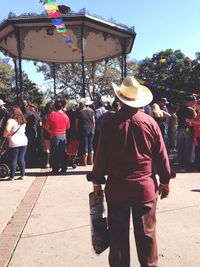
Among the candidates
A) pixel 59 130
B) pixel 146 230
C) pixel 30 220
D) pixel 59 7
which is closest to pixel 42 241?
pixel 30 220

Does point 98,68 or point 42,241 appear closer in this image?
point 42,241

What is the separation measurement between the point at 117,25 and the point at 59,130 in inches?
344

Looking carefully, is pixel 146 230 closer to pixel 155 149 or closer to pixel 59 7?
pixel 155 149

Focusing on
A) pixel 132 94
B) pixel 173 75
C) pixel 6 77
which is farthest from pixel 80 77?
pixel 132 94

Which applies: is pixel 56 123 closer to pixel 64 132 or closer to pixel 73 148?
pixel 64 132

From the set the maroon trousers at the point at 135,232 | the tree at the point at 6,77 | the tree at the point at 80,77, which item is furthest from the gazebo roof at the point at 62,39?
the tree at the point at 6,77

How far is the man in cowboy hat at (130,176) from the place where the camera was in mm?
3682

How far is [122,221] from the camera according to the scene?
3.74 m

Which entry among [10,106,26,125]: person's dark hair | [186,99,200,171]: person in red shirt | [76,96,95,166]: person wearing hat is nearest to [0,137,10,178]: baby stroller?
[10,106,26,125]: person's dark hair

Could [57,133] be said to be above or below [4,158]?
above

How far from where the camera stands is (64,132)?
10.7 metres

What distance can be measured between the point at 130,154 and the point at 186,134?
25.3 feet

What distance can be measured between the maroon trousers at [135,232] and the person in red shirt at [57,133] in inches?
267

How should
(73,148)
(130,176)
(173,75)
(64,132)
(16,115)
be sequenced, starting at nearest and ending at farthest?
(130,176) → (16,115) → (64,132) → (73,148) → (173,75)
